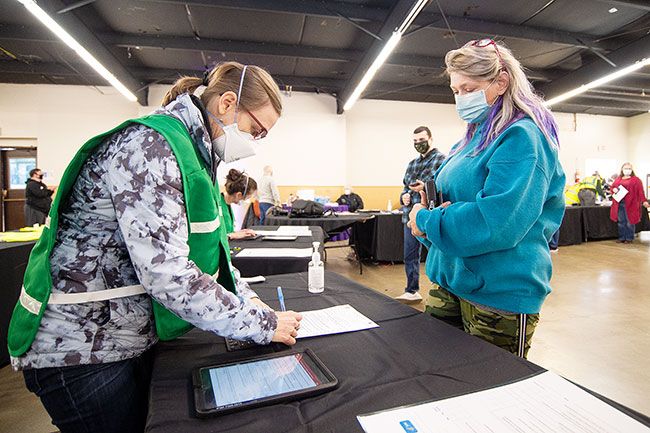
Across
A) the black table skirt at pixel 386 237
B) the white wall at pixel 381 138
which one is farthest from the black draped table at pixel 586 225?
the black table skirt at pixel 386 237

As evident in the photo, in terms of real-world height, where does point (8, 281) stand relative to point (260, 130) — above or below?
below

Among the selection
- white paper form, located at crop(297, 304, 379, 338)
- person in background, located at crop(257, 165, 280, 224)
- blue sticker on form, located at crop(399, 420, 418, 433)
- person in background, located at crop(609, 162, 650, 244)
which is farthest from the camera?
person in background, located at crop(609, 162, 650, 244)

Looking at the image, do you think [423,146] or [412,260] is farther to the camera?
[412,260]

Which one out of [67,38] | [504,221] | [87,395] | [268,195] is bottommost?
[87,395]

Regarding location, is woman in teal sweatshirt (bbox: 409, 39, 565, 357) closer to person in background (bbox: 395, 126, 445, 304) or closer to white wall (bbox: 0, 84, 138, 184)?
person in background (bbox: 395, 126, 445, 304)

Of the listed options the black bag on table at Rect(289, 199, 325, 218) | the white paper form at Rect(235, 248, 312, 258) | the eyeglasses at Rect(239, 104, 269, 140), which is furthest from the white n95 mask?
the black bag on table at Rect(289, 199, 325, 218)

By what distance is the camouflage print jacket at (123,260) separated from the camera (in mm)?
635

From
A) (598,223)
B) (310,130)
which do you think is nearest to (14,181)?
(310,130)

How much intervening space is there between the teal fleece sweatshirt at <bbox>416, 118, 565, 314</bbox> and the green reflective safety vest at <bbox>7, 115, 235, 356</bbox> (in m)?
0.63

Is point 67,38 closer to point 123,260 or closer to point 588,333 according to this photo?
point 123,260

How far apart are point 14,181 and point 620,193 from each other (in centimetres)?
1270

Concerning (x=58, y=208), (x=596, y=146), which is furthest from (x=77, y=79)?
(x=596, y=146)

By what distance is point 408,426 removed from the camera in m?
0.51

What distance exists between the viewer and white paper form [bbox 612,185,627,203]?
6953 millimetres
